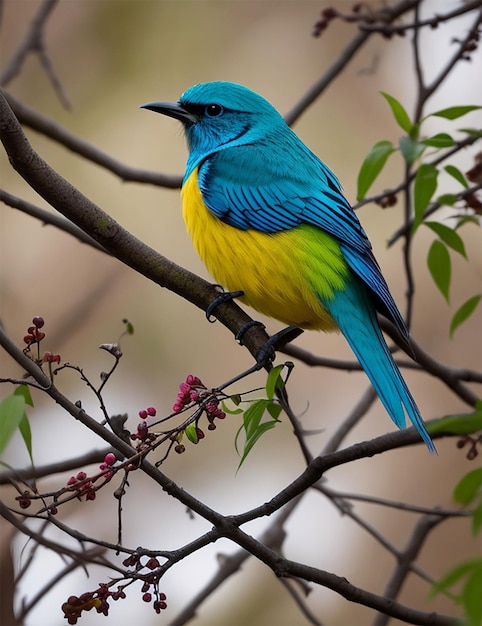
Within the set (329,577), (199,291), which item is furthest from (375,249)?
(329,577)

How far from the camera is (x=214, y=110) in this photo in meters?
4.48

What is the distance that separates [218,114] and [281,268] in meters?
1.25

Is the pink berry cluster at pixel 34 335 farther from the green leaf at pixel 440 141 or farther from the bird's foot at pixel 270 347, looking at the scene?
the green leaf at pixel 440 141

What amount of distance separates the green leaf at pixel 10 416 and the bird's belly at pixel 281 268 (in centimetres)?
177

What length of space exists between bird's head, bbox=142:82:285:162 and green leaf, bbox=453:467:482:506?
285 cm

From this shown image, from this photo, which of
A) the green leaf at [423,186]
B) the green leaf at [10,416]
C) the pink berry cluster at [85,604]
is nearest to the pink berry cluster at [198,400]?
the pink berry cluster at [85,604]

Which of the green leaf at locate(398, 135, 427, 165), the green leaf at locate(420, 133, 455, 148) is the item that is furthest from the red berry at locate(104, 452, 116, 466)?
the green leaf at locate(420, 133, 455, 148)

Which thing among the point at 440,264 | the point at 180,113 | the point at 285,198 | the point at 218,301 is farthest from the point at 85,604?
the point at 180,113

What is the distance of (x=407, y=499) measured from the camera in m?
5.86

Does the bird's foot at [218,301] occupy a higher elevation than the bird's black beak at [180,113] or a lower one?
lower

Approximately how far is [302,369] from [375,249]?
3.05ft

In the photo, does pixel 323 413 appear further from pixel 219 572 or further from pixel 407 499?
pixel 219 572

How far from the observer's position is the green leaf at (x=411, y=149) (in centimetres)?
287

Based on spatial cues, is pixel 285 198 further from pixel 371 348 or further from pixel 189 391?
pixel 189 391
